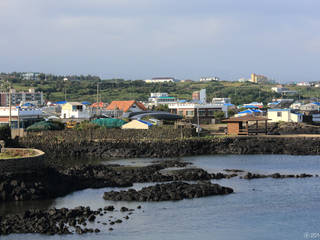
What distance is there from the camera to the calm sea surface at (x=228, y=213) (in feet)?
74.8

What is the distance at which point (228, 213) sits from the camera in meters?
25.8

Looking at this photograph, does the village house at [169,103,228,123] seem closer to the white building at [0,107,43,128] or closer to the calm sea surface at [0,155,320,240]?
the white building at [0,107,43,128]

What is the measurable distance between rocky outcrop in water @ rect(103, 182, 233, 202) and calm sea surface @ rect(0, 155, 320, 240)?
53 centimetres

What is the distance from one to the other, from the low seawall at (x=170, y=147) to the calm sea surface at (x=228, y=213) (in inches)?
560

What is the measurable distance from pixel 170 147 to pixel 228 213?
73.5 feet

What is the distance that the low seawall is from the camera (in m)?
47.6

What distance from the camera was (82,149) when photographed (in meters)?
48.3

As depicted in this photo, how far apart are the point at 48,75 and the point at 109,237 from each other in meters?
163

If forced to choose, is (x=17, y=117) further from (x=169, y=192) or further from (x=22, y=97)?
(x=22, y=97)

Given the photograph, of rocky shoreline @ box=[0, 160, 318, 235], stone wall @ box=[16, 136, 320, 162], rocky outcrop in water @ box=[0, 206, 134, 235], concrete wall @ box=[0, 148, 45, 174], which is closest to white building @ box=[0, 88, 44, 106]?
stone wall @ box=[16, 136, 320, 162]

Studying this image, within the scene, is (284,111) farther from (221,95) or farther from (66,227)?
(221,95)

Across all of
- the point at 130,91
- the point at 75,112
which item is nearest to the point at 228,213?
the point at 75,112

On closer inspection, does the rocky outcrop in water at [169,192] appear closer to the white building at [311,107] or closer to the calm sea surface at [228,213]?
the calm sea surface at [228,213]

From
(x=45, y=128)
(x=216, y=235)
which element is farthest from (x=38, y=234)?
(x=45, y=128)
